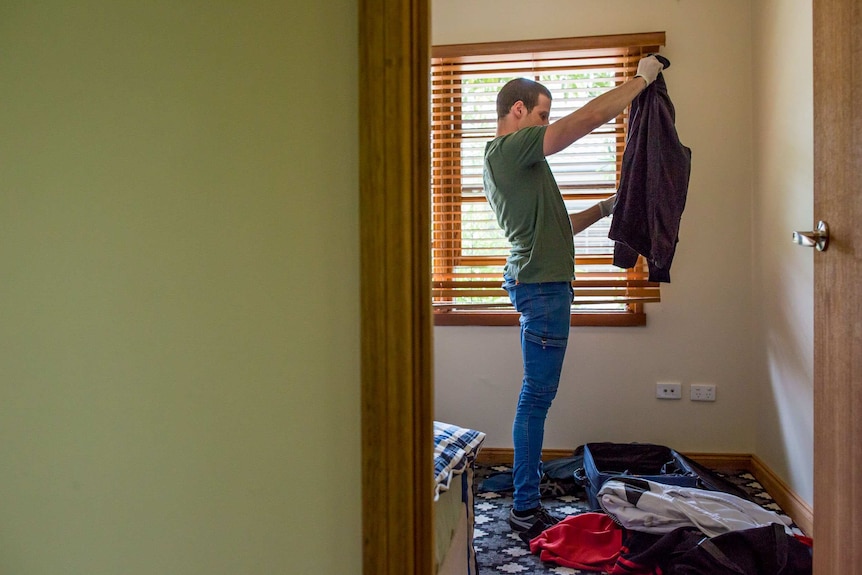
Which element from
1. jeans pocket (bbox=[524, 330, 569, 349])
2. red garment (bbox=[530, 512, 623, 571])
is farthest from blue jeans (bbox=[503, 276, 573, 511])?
red garment (bbox=[530, 512, 623, 571])

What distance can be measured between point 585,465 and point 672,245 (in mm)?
970

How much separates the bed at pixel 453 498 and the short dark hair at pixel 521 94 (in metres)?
1.24

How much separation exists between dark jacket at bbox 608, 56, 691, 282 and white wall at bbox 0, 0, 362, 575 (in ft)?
5.71

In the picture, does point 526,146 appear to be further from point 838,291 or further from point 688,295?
point 688,295

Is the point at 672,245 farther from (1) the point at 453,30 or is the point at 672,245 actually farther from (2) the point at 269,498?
(2) the point at 269,498

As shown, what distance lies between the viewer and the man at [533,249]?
7.45 ft

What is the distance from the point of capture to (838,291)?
1283 millimetres

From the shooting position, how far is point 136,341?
94 cm

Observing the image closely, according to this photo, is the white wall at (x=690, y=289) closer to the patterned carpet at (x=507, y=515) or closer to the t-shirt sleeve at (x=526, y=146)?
the patterned carpet at (x=507, y=515)

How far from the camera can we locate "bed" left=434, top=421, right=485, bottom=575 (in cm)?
142

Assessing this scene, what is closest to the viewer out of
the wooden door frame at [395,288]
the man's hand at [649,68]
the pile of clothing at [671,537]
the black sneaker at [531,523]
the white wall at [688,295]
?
the wooden door frame at [395,288]

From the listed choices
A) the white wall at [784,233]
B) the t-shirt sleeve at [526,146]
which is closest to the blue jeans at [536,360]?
the t-shirt sleeve at [526,146]

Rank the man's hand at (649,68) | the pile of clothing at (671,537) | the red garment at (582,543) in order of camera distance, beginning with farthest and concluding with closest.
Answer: the man's hand at (649,68) < the red garment at (582,543) < the pile of clothing at (671,537)

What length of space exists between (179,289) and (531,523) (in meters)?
1.83
